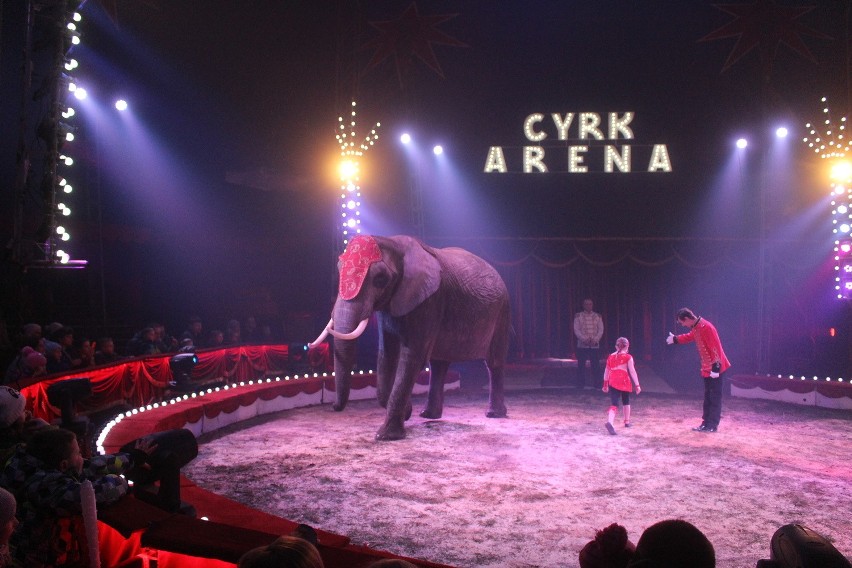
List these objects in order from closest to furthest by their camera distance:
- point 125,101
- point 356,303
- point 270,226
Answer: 1. point 356,303
2. point 125,101
3. point 270,226

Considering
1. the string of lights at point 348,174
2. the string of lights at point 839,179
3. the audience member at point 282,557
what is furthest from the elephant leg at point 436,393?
the string of lights at point 839,179

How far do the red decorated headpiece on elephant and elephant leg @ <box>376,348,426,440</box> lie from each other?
1.19 m

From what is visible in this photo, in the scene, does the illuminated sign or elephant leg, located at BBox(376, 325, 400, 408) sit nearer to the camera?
elephant leg, located at BBox(376, 325, 400, 408)

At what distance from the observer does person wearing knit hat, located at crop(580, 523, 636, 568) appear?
2.49 m

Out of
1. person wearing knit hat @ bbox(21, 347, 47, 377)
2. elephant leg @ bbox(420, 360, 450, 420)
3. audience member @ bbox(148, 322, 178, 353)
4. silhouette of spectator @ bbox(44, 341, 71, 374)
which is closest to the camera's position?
person wearing knit hat @ bbox(21, 347, 47, 377)

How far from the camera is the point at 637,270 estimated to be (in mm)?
18859

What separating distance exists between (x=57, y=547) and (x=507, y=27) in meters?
16.4

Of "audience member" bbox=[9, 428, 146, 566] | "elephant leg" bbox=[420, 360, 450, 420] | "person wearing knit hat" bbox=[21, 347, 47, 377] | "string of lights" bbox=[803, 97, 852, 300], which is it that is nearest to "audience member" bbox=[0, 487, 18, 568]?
"audience member" bbox=[9, 428, 146, 566]

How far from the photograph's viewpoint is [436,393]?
10.3m

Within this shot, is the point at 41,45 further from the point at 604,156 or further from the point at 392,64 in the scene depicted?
the point at 604,156

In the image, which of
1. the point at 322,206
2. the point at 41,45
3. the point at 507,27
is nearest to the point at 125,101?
the point at 41,45

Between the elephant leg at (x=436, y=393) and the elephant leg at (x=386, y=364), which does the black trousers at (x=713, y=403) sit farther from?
the elephant leg at (x=386, y=364)

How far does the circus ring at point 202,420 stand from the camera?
2781 mm

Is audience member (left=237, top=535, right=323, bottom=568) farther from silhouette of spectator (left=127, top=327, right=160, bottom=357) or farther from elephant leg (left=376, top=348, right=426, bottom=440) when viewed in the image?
silhouette of spectator (left=127, top=327, right=160, bottom=357)
